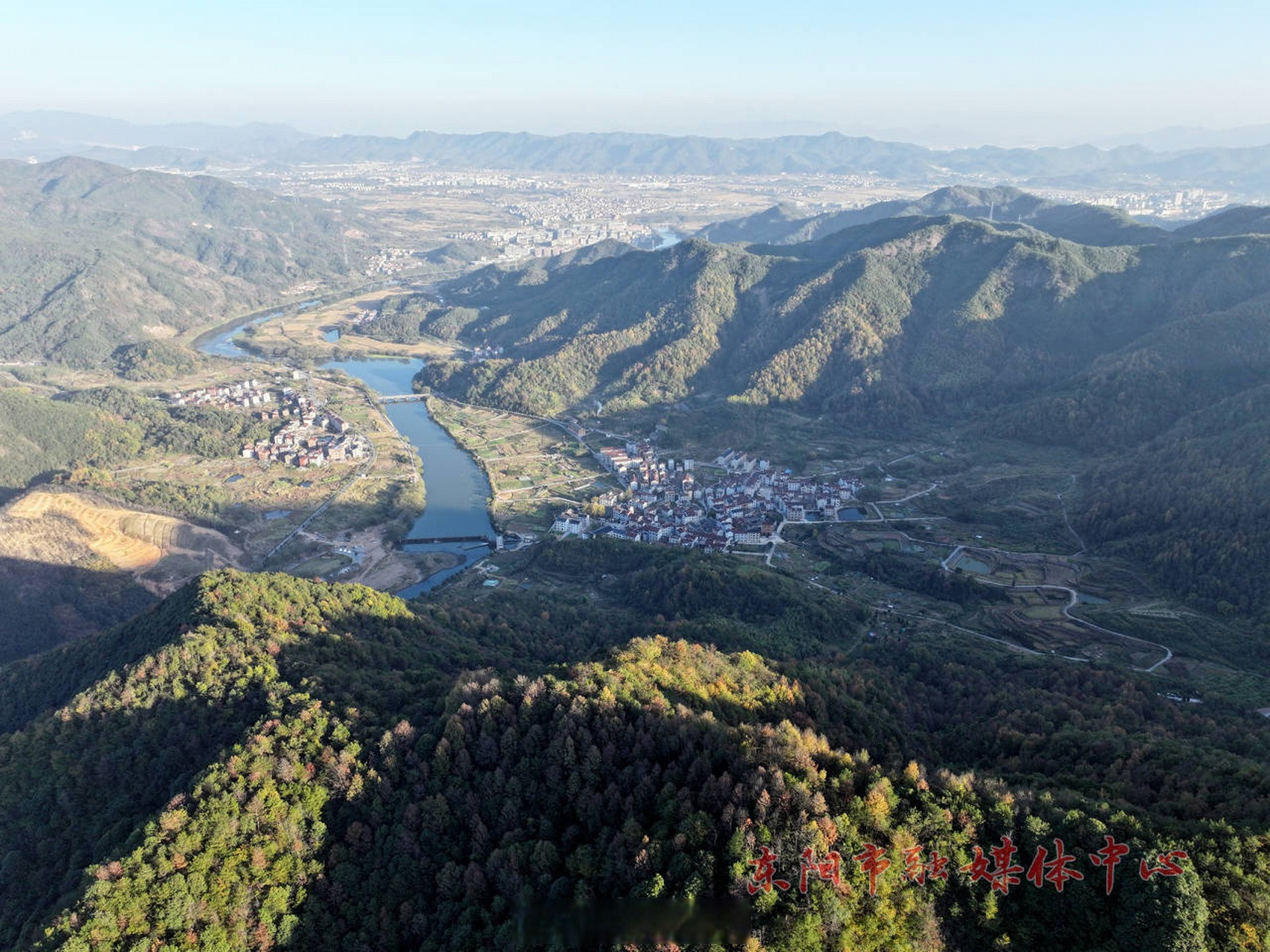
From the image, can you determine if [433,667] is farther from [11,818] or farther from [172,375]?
[172,375]

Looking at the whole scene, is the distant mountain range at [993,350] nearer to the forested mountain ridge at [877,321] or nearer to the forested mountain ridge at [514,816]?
the forested mountain ridge at [877,321]

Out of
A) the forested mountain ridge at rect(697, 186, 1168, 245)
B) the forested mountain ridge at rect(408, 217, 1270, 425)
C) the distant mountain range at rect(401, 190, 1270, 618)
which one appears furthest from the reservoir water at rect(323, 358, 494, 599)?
the forested mountain ridge at rect(697, 186, 1168, 245)

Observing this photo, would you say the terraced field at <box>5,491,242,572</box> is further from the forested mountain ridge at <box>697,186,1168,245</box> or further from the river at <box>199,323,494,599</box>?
the forested mountain ridge at <box>697,186,1168,245</box>

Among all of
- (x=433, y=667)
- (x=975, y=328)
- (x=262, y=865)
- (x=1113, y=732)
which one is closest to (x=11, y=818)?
(x=262, y=865)

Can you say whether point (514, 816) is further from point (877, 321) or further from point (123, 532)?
point (877, 321)

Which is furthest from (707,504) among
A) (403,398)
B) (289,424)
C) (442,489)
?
(403,398)

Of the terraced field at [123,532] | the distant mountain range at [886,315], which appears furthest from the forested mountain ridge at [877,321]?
the terraced field at [123,532]
